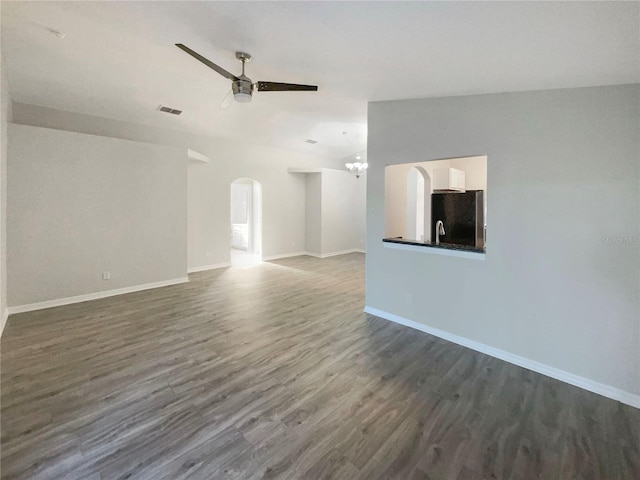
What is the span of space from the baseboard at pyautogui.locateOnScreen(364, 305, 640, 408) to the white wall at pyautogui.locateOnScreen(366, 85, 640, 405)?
2cm

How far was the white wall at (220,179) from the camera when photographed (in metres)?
5.33

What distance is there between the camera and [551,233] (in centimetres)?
263

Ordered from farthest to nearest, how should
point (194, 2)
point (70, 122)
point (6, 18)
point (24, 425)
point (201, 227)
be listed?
1. point (201, 227)
2. point (70, 122)
3. point (6, 18)
4. point (194, 2)
5. point (24, 425)

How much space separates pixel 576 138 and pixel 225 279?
592 centimetres

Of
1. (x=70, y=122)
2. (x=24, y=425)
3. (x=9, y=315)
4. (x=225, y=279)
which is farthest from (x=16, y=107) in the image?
(x=24, y=425)

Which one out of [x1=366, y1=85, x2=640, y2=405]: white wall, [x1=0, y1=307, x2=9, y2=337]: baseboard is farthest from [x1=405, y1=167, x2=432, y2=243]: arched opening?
[x1=0, y1=307, x2=9, y2=337]: baseboard

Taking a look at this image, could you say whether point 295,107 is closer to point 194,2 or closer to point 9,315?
point 194,2

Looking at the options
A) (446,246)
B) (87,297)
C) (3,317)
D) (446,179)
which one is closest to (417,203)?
(446,179)

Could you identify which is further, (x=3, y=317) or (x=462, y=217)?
(x=462, y=217)

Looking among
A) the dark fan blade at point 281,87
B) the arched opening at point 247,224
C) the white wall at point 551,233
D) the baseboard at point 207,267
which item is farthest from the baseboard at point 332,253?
the dark fan blade at point 281,87

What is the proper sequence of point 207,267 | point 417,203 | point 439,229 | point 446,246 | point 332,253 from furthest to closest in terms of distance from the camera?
point 332,253, point 207,267, point 417,203, point 439,229, point 446,246

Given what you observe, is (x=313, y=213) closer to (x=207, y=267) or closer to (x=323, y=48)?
(x=207, y=267)

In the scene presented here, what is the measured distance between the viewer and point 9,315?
160 inches

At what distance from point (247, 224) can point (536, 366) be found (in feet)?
28.1
